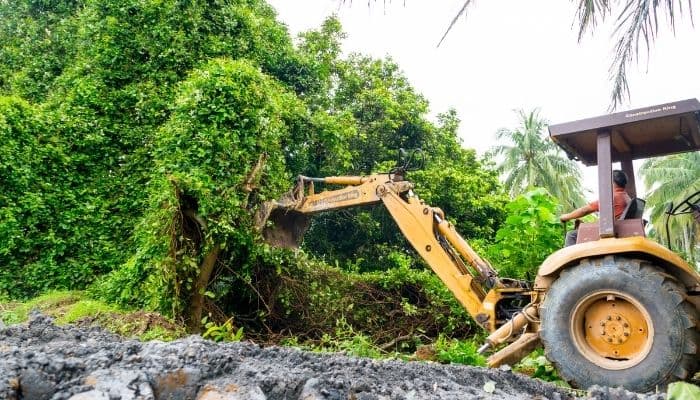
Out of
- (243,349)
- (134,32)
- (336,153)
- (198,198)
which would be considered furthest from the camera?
(336,153)

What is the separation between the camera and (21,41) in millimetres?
12078

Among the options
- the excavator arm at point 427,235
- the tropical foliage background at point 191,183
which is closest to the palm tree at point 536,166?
the tropical foliage background at point 191,183

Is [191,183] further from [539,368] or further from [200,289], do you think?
[539,368]

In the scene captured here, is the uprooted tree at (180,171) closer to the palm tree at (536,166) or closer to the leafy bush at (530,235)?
the leafy bush at (530,235)

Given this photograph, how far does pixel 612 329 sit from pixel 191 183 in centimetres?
509

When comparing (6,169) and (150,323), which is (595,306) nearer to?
(150,323)

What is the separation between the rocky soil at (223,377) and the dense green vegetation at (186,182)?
198 centimetres

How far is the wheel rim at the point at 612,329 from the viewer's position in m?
4.25

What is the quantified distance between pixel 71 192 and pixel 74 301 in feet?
6.83

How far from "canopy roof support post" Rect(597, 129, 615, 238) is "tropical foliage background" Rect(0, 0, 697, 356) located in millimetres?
3669

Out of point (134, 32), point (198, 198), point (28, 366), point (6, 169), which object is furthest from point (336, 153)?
point (28, 366)

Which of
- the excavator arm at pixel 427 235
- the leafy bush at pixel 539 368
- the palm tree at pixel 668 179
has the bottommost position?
the leafy bush at pixel 539 368

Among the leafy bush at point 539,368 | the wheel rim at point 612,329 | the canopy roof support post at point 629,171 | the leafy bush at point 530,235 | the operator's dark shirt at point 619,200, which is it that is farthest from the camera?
the leafy bush at point 530,235

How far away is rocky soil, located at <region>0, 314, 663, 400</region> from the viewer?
2.33m
